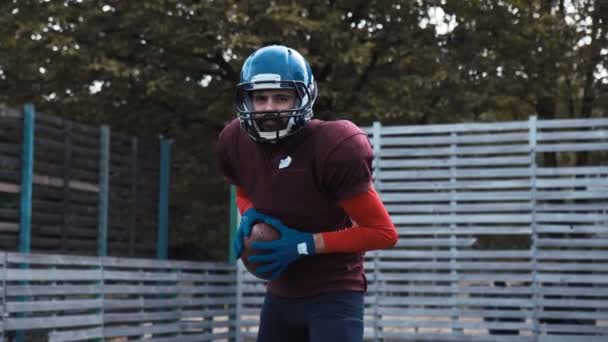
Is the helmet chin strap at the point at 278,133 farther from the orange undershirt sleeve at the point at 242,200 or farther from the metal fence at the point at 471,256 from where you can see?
the metal fence at the point at 471,256

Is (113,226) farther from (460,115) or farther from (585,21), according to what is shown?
(585,21)

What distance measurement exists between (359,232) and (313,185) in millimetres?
238

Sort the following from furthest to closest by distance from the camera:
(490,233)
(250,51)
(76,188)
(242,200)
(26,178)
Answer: (250,51), (490,233), (76,188), (26,178), (242,200)

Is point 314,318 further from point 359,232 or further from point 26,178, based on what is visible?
point 26,178

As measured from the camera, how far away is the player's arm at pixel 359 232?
4352mm

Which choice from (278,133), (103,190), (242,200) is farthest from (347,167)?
(103,190)

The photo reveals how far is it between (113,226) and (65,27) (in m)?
3.98

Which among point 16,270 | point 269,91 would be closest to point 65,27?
point 16,270

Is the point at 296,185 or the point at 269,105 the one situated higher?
the point at 269,105

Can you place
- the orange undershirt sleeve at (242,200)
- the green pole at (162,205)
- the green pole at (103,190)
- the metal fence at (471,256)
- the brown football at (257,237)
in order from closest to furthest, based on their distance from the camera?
the brown football at (257,237) < the orange undershirt sleeve at (242,200) < the metal fence at (471,256) < the green pole at (103,190) < the green pole at (162,205)

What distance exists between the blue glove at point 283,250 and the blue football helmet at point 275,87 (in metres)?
0.36

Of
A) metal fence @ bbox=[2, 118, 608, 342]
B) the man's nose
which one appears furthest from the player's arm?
metal fence @ bbox=[2, 118, 608, 342]

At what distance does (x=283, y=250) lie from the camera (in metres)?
4.33

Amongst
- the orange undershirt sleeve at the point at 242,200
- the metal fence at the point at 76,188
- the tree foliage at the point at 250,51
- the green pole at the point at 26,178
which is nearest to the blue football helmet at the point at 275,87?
the orange undershirt sleeve at the point at 242,200
